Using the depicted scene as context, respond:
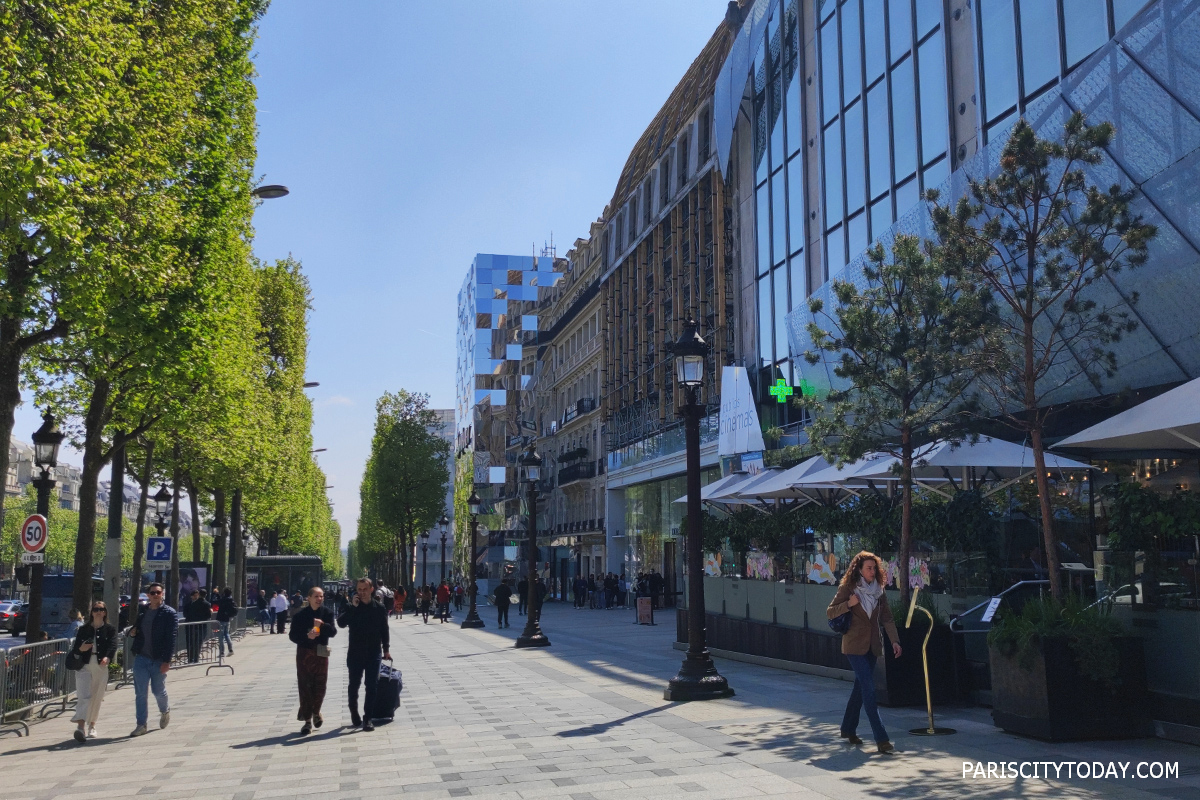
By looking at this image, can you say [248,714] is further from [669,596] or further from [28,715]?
[669,596]

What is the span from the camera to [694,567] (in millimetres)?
13750

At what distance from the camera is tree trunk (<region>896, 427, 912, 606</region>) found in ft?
44.9

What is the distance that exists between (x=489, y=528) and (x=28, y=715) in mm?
79764

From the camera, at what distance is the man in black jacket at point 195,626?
76.6 ft

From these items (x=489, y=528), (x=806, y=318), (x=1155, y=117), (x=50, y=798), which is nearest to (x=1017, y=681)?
(x=50, y=798)

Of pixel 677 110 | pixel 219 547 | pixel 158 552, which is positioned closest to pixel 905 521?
pixel 158 552

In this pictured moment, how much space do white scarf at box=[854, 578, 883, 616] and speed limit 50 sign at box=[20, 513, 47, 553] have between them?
11847 mm

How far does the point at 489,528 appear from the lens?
92750 mm

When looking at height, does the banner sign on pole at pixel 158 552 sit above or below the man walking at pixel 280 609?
above

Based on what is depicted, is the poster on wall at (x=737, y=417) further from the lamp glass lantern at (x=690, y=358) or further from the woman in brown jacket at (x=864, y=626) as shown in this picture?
the woman in brown jacket at (x=864, y=626)

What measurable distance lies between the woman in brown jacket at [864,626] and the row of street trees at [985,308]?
250 centimetres

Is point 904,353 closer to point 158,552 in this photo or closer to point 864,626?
point 864,626

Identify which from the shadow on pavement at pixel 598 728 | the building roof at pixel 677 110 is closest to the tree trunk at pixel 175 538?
the shadow on pavement at pixel 598 728

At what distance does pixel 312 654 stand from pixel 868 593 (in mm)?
6170
